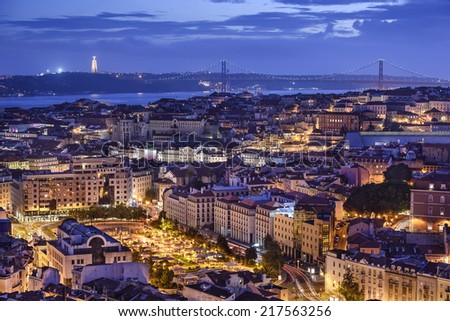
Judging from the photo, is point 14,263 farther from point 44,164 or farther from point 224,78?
point 224,78

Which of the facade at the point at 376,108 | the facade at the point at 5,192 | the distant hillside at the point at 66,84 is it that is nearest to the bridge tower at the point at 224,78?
the distant hillside at the point at 66,84

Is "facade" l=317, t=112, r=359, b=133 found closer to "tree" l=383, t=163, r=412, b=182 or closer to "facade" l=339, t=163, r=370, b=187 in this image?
"facade" l=339, t=163, r=370, b=187

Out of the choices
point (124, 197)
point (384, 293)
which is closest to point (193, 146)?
point (124, 197)

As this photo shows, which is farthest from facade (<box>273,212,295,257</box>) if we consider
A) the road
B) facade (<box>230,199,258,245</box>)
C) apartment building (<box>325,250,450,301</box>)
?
apartment building (<box>325,250,450,301</box>)

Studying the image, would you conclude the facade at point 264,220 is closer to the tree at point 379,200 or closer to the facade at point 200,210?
the tree at point 379,200

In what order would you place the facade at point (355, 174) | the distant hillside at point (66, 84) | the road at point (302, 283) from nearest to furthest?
the road at point (302, 283), the facade at point (355, 174), the distant hillside at point (66, 84)

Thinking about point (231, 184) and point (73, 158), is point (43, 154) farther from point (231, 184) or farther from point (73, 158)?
point (231, 184)
